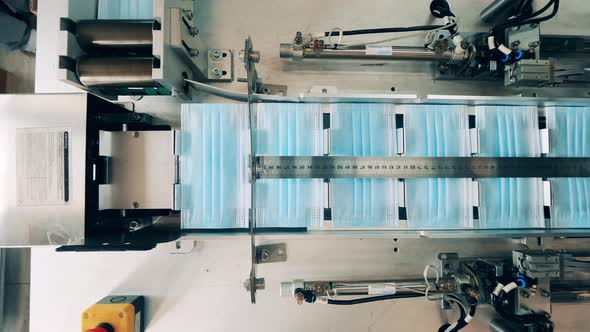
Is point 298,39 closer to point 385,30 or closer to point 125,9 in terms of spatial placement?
point 385,30

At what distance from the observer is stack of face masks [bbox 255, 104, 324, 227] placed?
3.67 feet

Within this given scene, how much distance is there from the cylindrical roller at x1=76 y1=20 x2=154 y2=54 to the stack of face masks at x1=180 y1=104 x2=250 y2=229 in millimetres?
268

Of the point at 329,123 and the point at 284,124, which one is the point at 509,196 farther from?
the point at 284,124

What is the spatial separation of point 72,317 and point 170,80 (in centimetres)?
106

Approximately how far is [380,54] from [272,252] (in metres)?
0.91

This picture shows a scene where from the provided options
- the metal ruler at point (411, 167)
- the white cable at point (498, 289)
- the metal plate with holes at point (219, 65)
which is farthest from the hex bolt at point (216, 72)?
the white cable at point (498, 289)

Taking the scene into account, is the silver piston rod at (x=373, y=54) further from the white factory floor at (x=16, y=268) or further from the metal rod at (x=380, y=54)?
the white factory floor at (x=16, y=268)

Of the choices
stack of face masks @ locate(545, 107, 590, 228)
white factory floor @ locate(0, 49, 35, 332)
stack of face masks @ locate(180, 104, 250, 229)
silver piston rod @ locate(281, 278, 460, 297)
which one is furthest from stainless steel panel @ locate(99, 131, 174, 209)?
→ stack of face masks @ locate(545, 107, 590, 228)

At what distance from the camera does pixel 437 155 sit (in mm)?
1145

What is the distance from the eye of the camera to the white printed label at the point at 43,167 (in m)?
0.97

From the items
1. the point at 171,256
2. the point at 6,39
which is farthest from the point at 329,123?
the point at 6,39

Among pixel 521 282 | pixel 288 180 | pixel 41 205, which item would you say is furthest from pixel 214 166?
pixel 521 282

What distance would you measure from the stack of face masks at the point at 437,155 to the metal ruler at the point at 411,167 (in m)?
0.04

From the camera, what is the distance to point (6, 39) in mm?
1470
